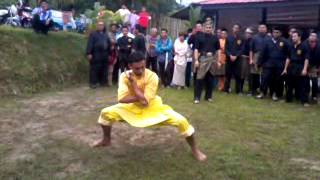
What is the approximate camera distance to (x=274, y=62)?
37.8 feet

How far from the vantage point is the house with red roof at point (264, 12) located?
14453mm

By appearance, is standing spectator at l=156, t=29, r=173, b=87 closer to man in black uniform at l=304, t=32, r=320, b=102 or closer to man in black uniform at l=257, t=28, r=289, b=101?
man in black uniform at l=257, t=28, r=289, b=101

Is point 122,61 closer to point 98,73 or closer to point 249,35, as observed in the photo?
point 98,73

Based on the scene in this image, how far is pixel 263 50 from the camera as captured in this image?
11.7 metres

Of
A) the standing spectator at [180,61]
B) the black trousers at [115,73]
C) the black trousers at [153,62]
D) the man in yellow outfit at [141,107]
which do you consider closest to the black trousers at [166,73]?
the black trousers at [153,62]

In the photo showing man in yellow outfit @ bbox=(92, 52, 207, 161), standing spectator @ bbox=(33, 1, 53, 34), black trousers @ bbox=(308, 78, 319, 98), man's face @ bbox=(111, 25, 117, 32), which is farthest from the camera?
man's face @ bbox=(111, 25, 117, 32)

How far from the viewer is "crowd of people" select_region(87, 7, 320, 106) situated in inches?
431

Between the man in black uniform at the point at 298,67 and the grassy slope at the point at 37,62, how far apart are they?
6094mm

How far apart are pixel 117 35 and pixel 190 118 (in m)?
6.21

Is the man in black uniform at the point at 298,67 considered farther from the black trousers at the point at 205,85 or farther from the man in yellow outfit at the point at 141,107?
the man in yellow outfit at the point at 141,107

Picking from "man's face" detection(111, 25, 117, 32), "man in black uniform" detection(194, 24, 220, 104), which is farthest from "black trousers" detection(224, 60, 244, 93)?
"man's face" detection(111, 25, 117, 32)

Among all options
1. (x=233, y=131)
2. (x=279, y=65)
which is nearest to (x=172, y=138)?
(x=233, y=131)

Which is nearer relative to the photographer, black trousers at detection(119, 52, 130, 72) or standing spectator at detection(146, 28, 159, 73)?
black trousers at detection(119, 52, 130, 72)

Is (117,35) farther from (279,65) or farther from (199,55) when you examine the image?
(279,65)
